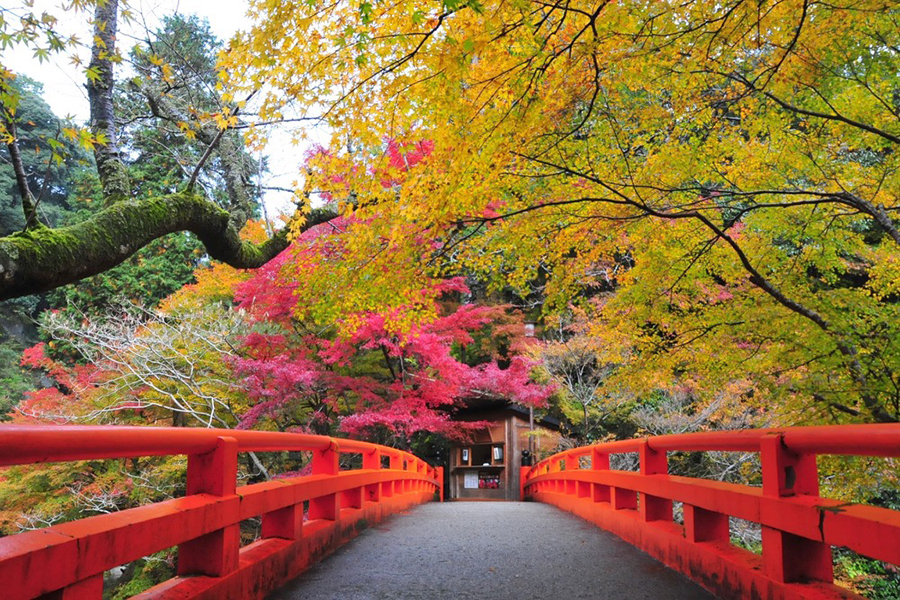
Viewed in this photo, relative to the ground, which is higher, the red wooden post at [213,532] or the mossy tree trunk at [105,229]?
the mossy tree trunk at [105,229]

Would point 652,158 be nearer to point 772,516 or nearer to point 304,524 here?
point 772,516

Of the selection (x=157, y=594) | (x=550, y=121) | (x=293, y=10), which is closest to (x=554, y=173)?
(x=550, y=121)

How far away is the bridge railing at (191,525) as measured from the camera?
158 cm

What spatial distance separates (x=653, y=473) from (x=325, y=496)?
2326 mm

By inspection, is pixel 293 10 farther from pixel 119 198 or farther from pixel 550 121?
pixel 119 198

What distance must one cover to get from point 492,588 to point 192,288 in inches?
553

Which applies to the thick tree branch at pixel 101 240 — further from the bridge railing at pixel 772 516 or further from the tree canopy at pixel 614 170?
the bridge railing at pixel 772 516

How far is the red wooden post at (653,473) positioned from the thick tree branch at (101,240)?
14.2 feet

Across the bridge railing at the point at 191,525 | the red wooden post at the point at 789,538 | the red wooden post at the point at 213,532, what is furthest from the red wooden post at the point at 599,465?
the red wooden post at the point at 213,532

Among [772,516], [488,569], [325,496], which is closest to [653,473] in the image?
[488,569]

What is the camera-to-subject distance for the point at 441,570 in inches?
148

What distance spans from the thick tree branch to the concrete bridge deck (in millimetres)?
2848

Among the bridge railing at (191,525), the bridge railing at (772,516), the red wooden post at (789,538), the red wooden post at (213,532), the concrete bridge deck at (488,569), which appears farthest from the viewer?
the concrete bridge deck at (488,569)

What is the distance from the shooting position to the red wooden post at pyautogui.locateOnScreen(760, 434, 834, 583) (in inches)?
91.0
